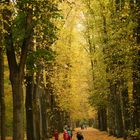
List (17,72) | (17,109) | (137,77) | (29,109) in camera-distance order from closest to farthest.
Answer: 1. (17,109)
2. (17,72)
3. (29,109)
4. (137,77)

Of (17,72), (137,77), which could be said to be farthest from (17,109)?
(137,77)

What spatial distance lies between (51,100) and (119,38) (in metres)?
26.5

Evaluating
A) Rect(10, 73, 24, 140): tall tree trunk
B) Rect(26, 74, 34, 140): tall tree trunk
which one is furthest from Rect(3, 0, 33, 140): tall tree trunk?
Rect(26, 74, 34, 140): tall tree trunk

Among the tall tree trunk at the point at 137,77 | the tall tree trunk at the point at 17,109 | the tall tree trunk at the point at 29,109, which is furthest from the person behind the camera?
the tall tree trunk at the point at 29,109

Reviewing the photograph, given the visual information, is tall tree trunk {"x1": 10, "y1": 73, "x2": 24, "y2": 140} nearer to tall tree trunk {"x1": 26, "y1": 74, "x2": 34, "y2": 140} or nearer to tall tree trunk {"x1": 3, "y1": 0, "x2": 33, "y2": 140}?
tall tree trunk {"x1": 3, "y1": 0, "x2": 33, "y2": 140}

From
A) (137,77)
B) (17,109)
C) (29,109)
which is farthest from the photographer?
(137,77)

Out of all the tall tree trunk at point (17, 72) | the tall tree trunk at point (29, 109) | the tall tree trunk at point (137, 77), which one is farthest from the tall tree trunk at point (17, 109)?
the tall tree trunk at point (137, 77)

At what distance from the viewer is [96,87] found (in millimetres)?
46281

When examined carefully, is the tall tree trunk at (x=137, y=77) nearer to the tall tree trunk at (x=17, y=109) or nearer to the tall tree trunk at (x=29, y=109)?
the tall tree trunk at (x=29, y=109)

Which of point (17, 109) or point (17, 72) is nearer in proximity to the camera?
point (17, 109)

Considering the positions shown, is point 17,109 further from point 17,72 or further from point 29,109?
point 29,109

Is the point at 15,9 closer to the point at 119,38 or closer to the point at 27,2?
the point at 27,2

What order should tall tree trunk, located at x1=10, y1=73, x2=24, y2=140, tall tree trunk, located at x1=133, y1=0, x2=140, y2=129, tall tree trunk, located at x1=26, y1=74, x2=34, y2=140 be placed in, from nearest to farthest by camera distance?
1. tall tree trunk, located at x1=10, y1=73, x2=24, y2=140
2. tall tree trunk, located at x1=133, y1=0, x2=140, y2=129
3. tall tree trunk, located at x1=26, y1=74, x2=34, y2=140

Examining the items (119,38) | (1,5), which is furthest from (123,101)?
(1,5)
